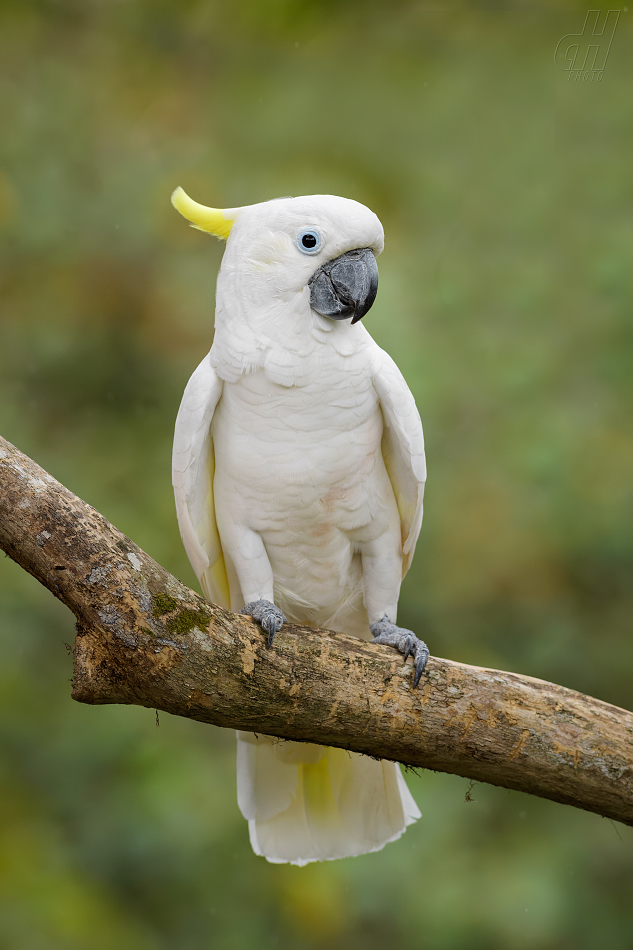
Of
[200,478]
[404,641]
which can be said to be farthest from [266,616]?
[200,478]

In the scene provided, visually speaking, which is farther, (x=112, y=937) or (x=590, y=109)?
(x=590, y=109)

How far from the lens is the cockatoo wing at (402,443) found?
1.87m

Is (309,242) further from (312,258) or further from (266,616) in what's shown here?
(266,616)

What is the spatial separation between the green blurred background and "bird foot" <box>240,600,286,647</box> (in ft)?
5.34

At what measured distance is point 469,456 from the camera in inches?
152

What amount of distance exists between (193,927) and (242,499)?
2.33 m

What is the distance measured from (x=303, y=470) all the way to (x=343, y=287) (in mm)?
399

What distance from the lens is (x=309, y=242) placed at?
1757mm

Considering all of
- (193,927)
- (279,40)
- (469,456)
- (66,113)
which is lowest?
(193,927)

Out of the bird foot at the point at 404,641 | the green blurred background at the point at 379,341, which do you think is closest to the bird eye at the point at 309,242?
the bird foot at the point at 404,641

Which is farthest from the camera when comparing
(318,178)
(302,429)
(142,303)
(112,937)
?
(318,178)

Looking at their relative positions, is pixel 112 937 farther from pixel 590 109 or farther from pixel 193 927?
pixel 590 109

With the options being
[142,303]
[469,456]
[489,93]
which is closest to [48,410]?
[142,303]

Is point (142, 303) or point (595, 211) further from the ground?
point (595, 211)
